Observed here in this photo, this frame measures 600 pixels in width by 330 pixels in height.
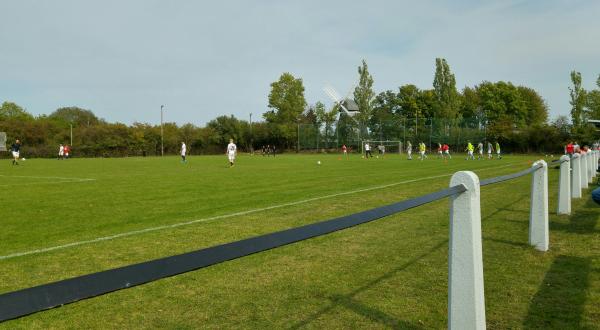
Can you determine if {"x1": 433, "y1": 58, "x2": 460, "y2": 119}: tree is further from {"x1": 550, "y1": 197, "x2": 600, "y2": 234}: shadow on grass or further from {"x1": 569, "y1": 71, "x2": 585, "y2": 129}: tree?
{"x1": 550, "y1": 197, "x2": 600, "y2": 234}: shadow on grass

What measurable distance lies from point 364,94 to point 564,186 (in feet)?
268

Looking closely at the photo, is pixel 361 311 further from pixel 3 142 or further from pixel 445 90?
pixel 445 90

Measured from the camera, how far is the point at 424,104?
98.7 m

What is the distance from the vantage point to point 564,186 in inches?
356

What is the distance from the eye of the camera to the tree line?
214 feet

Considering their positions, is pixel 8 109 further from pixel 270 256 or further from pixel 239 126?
pixel 270 256

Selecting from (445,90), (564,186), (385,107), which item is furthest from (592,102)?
(564,186)

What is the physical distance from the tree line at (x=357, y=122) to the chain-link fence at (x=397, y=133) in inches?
7.2

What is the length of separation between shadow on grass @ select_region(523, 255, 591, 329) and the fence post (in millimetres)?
1387

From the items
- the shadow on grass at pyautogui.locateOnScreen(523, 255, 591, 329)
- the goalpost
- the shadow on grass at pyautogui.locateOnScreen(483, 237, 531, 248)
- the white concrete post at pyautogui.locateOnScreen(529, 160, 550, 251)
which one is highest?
the goalpost

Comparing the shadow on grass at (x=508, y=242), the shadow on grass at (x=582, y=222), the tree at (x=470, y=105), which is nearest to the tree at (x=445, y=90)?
the tree at (x=470, y=105)

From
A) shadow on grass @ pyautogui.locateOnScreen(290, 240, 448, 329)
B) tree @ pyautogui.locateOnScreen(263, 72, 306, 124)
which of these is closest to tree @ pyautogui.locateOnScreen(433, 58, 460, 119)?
tree @ pyautogui.locateOnScreen(263, 72, 306, 124)

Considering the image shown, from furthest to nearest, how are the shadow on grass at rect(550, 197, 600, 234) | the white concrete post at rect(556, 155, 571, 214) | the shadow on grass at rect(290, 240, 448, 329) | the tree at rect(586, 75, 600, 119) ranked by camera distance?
1. the tree at rect(586, 75, 600, 119)
2. the white concrete post at rect(556, 155, 571, 214)
3. the shadow on grass at rect(550, 197, 600, 234)
4. the shadow on grass at rect(290, 240, 448, 329)

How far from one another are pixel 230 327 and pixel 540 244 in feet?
15.3
